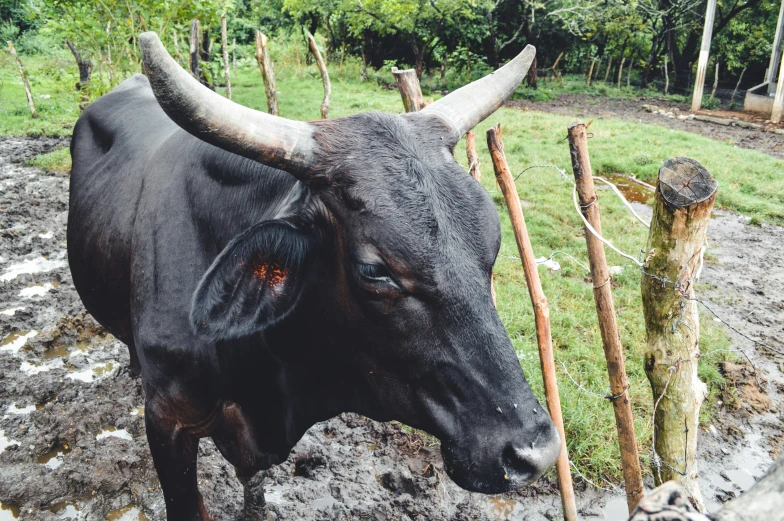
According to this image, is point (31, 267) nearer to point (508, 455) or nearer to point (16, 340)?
point (16, 340)

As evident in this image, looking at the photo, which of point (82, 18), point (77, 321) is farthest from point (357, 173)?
point (82, 18)

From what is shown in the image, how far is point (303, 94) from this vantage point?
639 inches

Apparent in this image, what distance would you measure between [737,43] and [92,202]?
2399cm

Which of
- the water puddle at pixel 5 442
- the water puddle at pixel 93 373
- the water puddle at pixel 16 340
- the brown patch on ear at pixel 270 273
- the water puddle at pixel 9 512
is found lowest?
the water puddle at pixel 9 512

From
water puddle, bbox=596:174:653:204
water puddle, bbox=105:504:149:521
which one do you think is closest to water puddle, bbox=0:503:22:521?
water puddle, bbox=105:504:149:521

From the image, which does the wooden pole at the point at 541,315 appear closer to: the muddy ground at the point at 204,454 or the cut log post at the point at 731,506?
the muddy ground at the point at 204,454

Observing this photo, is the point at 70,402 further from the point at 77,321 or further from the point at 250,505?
the point at 250,505

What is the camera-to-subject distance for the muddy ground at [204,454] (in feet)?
10.1

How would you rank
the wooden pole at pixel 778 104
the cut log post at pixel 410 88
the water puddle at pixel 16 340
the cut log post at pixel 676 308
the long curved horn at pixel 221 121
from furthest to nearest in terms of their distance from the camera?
1. the wooden pole at pixel 778 104
2. the water puddle at pixel 16 340
3. the cut log post at pixel 410 88
4. the cut log post at pixel 676 308
5. the long curved horn at pixel 221 121

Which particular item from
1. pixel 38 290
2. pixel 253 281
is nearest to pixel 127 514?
pixel 253 281

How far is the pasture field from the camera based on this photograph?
12.4 ft

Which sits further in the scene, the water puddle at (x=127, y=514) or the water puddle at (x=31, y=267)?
the water puddle at (x=31, y=267)

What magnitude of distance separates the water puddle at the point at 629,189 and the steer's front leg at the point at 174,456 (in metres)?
6.93

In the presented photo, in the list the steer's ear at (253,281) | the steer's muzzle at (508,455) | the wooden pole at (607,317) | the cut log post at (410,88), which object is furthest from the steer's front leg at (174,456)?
the cut log post at (410,88)
